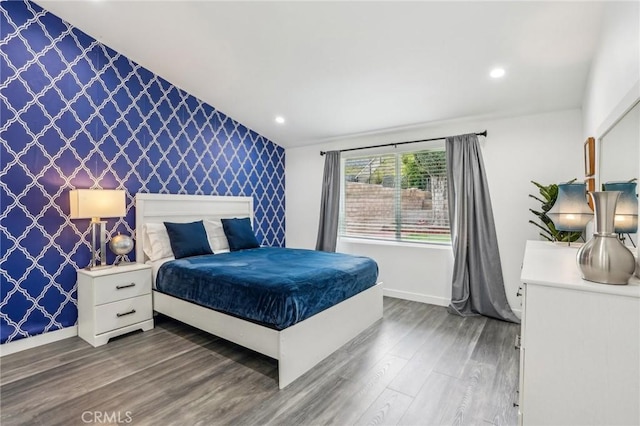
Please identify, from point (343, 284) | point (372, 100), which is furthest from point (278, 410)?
point (372, 100)

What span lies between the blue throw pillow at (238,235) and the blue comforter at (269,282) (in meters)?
0.59

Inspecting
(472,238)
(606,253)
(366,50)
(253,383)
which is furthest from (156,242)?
(606,253)

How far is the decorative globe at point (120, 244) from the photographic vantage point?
10.2 ft

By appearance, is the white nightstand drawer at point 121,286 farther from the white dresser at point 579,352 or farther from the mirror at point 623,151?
the mirror at point 623,151

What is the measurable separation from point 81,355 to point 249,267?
1.54 meters

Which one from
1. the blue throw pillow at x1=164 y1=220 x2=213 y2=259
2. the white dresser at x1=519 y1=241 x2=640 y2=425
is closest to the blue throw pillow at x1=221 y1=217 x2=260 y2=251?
Answer: the blue throw pillow at x1=164 y1=220 x2=213 y2=259

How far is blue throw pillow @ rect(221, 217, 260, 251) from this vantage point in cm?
406

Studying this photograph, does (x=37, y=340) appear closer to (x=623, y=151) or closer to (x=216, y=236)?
(x=216, y=236)

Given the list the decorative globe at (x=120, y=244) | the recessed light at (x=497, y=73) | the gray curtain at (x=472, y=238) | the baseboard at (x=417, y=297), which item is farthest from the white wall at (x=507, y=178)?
the decorative globe at (x=120, y=244)

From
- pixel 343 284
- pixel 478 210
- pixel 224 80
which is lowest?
pixel 343 284

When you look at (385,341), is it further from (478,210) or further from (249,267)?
(478,210)

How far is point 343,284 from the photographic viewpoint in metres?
2.71

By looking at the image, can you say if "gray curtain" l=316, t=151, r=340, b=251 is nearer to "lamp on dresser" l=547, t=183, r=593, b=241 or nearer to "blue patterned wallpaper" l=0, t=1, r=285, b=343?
"blue patterned wallpaper" l=0, t=1, r=285, b=343

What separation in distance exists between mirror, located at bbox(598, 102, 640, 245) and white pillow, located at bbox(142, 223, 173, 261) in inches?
149
